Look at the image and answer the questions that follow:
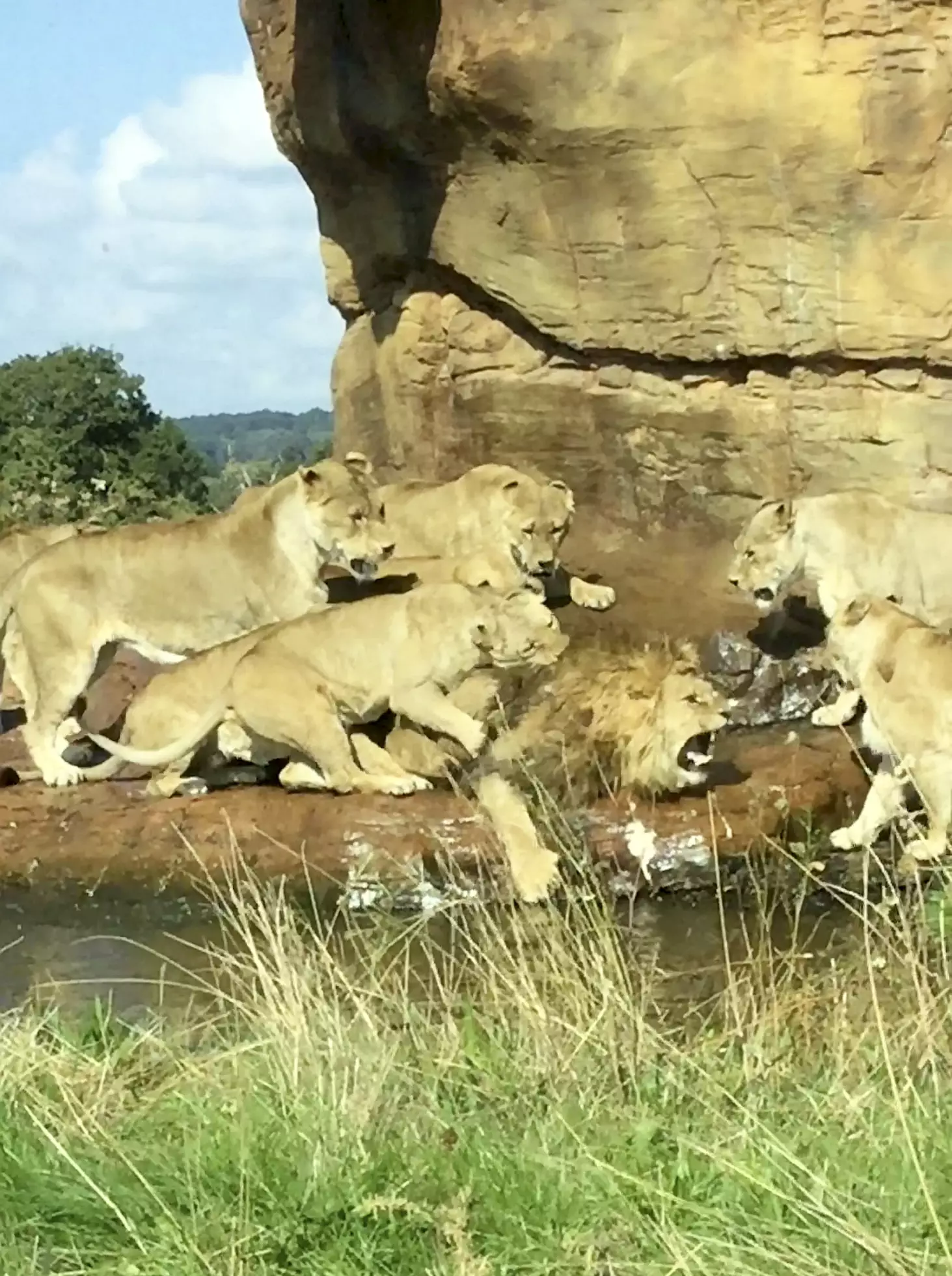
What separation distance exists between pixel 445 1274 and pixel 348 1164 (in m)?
0.49

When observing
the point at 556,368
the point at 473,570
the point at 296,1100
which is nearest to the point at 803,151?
the point at 556,368

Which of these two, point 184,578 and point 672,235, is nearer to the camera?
point 184,578

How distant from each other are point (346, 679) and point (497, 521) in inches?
108

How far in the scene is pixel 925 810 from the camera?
7672mm

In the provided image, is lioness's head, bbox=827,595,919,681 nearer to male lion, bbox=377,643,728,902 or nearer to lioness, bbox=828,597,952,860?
lioness, bbox=828,597,952,860

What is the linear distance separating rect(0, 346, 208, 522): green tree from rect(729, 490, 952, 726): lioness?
1942 cm

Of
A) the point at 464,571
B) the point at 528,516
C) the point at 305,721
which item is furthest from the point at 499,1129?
the point at 528,516

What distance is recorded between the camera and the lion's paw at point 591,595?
11.0 metres

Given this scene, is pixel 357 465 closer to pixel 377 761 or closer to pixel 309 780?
pixel 377 761

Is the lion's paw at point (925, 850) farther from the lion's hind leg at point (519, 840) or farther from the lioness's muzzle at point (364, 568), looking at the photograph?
the lioness's muzzle at point (364, 568)

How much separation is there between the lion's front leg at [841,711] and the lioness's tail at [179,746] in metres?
2.84

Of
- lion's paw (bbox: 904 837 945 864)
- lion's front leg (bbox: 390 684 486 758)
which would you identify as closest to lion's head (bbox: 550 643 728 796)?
lion's front leg (bbox: 390 684 486 758)

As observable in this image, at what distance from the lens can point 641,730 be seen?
834 centimetres

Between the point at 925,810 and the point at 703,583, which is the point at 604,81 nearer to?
the point at 703,583
